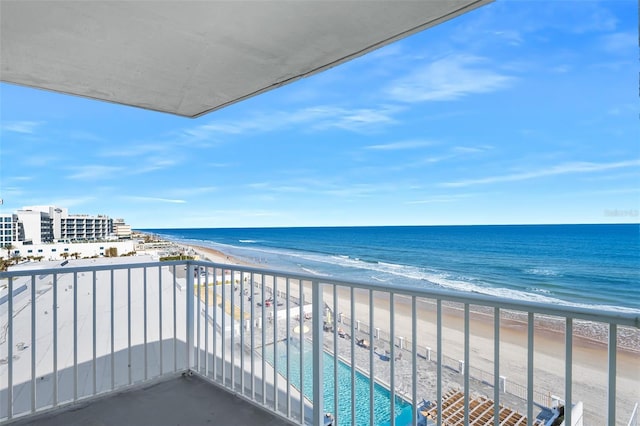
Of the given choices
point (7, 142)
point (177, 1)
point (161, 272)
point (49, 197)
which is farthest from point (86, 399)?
point (49, 197)

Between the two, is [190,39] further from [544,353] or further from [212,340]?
[544,353]

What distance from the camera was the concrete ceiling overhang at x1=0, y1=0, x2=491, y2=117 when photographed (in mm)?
1430

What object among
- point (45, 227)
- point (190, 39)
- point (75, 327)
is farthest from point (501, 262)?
point (190, 39)

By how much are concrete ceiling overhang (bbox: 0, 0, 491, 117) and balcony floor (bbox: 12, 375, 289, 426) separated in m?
2.04

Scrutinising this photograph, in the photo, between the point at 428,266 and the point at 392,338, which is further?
the point at 428,266

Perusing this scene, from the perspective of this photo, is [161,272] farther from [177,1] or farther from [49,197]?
[49,197]

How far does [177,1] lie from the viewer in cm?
136

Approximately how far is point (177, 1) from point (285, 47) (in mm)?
569

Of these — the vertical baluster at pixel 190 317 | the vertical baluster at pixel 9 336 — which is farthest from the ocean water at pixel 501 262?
the vertical baluster at pixel 9 336

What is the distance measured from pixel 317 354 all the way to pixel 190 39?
1.73m

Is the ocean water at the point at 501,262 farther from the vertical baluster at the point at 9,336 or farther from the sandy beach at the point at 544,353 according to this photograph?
the vertical baluster at the point at 9,336

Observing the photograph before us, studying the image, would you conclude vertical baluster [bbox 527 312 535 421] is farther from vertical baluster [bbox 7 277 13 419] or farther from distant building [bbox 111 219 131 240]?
distant building [bbox 111 219 131 240]

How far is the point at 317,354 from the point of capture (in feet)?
6.11

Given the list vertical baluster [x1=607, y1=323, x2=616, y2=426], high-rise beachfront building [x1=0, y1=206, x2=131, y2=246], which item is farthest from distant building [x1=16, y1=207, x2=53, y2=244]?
vertical baluster [x1=607, y1=323, x2=616, y2=426]
